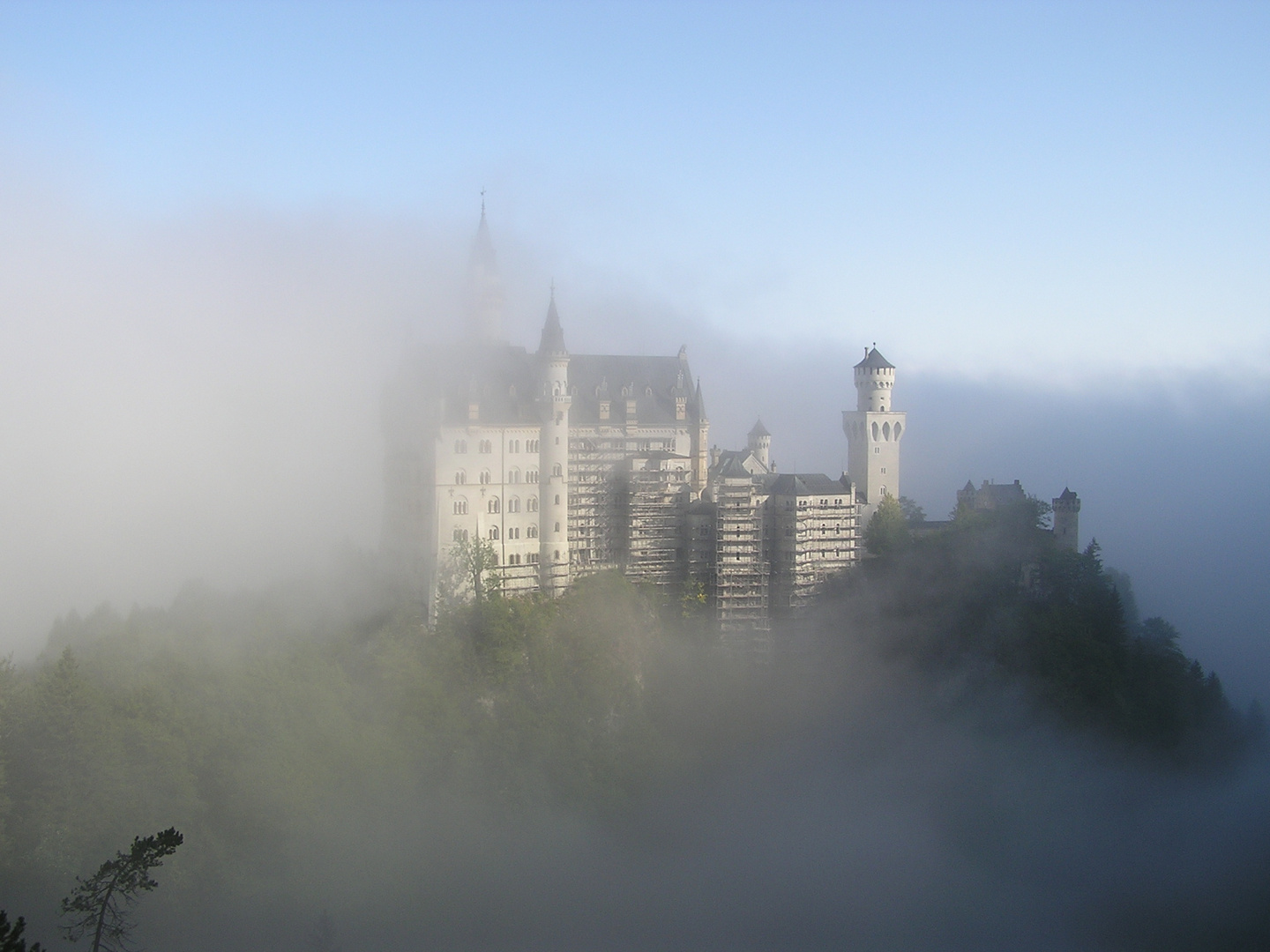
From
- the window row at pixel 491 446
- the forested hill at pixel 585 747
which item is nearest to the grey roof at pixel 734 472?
the forested hill at pixel 585 747

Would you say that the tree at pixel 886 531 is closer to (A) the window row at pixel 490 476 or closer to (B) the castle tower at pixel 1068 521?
(B) the castle tower at pixel 1068 521

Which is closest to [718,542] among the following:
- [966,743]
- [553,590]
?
[553,590]

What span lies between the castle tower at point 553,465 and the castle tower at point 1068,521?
1081 inches

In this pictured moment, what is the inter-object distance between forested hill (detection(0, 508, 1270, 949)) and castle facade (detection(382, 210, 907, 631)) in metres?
1.98

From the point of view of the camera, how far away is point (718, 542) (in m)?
52.1

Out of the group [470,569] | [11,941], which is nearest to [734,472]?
[470,569]

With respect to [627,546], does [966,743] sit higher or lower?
lower

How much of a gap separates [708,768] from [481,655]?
41.5 ft

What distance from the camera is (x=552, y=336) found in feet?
166

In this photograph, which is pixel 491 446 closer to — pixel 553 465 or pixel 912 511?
pixel 553 465

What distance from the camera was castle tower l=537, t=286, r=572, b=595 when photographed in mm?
50188

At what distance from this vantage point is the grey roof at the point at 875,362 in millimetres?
59375

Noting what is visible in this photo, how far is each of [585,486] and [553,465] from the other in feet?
7.01

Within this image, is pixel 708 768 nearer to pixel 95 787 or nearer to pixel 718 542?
pixel 718 542
